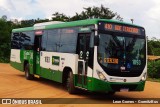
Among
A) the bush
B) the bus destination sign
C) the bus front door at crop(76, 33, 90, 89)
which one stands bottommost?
the bush

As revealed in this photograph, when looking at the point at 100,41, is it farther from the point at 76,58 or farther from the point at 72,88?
the point at 72,88

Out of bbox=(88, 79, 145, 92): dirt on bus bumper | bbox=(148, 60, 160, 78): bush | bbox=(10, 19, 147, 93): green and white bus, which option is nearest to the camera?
bbox=(88, 79, 145, 92): dirt on bus bumper

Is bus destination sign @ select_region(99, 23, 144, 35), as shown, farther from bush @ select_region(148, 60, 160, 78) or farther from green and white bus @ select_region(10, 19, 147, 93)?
bush @ select_region(148, 60, 160, 78)

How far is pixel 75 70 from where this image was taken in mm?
15586

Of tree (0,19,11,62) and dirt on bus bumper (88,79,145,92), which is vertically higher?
tree (0,19,11,62)

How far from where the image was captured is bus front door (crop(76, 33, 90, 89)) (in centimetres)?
1479

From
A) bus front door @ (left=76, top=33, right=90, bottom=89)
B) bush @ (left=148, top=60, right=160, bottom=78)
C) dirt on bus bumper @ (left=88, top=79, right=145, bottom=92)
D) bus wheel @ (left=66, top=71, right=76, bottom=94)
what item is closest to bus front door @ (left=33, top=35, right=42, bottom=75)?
bus wheel @ (left=66, top=71, right=76, bottom=94)

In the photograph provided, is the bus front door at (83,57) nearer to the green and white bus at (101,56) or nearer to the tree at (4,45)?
the green and white bus at (101,56)

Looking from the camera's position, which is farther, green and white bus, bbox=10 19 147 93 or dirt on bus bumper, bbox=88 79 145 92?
green and white bus, bbox=10 19 147 93

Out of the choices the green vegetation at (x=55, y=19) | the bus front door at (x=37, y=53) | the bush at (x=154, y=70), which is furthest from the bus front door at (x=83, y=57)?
the green vegetation at (x=55, y=19)

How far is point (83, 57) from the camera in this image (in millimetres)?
15062

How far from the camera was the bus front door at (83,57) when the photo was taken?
48.5 feet

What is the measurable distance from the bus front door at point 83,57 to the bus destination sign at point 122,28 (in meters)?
0.83

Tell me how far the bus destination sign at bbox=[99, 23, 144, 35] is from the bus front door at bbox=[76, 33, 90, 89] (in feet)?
2.73
